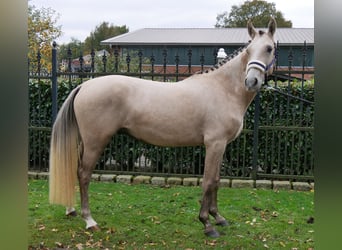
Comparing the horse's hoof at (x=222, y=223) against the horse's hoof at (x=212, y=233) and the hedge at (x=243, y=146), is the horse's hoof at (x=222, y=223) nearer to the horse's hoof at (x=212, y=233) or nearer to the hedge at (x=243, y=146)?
the horse's hoof at (x=212, y=233)

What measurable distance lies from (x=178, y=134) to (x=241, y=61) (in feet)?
3.52

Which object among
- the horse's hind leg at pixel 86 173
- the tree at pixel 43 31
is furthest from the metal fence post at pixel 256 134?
the tree at pixel 43 31

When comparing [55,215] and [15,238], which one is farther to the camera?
[55,215]

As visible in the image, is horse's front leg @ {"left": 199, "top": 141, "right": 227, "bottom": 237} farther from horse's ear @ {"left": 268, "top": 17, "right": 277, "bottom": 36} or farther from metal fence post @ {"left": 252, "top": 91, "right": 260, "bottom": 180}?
metal fence post @ {"left": 252, "top": 91, "right": 260, "bottom": 180}

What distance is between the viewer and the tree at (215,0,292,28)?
40.7 m

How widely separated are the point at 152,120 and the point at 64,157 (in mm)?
1055

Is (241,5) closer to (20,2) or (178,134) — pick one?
(178,134)

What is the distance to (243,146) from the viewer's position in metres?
6.25

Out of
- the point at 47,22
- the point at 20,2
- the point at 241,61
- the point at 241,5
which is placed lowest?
the point at 20,2

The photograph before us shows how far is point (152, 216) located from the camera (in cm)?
464

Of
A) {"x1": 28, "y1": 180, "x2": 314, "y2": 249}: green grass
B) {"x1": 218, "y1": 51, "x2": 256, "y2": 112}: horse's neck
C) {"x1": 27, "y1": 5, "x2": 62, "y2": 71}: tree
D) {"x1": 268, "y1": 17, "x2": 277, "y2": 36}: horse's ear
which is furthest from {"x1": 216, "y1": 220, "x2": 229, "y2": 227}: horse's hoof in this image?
{"x1": 27, "y1": 5, "x2": 62, "y2": 71}: tree

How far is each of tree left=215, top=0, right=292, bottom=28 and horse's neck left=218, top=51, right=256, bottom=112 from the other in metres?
37.0

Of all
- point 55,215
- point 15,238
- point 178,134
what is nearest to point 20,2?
point 15,238

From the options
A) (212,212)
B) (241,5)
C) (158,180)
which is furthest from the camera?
(241,5)
